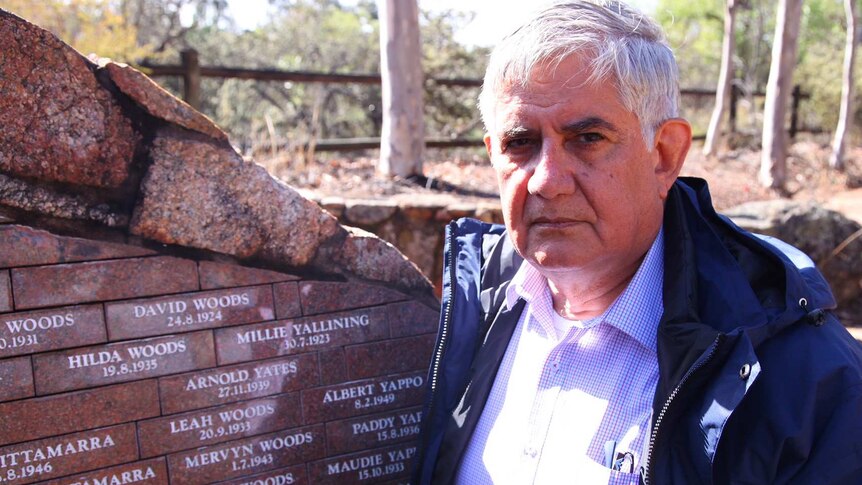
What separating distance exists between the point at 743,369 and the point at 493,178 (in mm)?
6696

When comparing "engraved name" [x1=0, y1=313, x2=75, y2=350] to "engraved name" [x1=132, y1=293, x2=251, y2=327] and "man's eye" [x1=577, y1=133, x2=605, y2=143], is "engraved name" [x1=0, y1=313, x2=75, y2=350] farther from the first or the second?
"man's eye" [x1=577, y1=133, x2=605, y2=143]

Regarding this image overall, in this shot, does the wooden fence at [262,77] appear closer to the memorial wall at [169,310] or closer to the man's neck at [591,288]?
the memorial wall at [169,310]

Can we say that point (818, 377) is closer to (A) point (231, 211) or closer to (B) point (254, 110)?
(A) point (231, 211)

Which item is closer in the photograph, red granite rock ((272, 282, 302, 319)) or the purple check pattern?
the purple check pattern

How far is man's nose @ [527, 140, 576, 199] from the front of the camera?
5.68ft

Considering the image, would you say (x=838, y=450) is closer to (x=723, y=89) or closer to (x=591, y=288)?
(x=591, y=288)

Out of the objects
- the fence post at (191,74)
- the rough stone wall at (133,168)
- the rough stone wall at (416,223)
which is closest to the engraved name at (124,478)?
the rough stone wall at (133,168)

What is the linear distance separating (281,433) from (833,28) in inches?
1300

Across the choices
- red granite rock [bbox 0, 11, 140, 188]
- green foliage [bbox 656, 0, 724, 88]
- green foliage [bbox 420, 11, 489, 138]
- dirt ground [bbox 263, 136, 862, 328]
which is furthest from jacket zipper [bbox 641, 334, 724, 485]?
green foliage [bbox 656, 0, 724, 88]

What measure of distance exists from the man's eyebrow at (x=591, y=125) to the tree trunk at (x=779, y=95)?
10.7m

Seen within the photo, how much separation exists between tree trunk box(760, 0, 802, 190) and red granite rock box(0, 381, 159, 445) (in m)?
11.0

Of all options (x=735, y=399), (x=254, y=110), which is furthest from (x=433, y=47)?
(x=735, y=399)

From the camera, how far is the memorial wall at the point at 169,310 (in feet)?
6.26

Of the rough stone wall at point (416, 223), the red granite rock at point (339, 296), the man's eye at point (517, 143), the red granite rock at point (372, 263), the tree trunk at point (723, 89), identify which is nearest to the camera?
the man's eye at point (517, 143)
